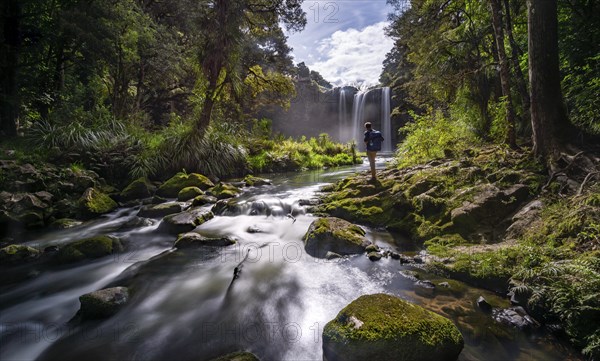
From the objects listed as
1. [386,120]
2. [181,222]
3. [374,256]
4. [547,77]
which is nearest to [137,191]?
[181,222]

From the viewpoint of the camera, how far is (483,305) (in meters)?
3.39

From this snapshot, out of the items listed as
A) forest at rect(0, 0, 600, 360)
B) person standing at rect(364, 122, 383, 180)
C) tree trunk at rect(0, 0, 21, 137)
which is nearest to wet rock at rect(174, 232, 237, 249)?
forest at rect(0, 0, 600, 360)

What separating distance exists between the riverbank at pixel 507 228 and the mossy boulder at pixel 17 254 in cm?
572

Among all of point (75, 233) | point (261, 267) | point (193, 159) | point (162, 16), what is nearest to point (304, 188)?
point (193, 159)

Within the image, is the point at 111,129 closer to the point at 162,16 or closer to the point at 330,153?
the point at 162,16

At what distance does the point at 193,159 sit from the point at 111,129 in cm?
319

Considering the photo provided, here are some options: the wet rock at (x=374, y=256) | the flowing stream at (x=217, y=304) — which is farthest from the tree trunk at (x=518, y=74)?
the wet rock at (x=374, y=256)

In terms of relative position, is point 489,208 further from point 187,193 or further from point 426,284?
point 187,193

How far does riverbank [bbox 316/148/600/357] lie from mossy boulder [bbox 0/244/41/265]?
18.8 ft

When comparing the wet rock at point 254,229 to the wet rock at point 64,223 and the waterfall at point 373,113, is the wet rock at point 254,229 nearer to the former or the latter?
the wet rock at point 64,223

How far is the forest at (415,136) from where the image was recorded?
3867 mm

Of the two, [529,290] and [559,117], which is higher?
[559,117]

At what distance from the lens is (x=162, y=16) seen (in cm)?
1728

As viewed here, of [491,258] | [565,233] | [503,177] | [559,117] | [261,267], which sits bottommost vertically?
[261,267]
